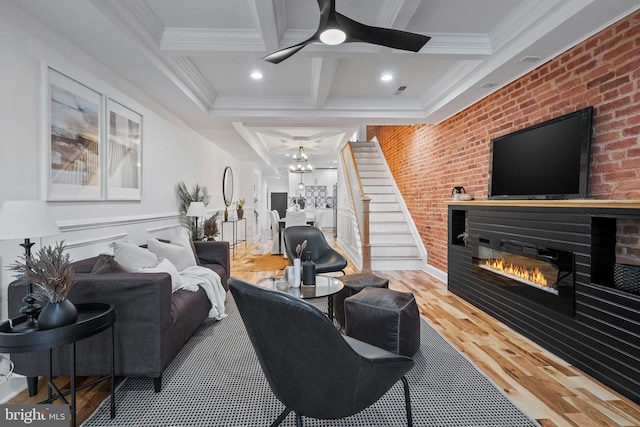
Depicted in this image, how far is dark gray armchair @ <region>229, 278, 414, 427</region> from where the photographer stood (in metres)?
1.23

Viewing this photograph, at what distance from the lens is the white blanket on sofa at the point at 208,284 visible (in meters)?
2.89

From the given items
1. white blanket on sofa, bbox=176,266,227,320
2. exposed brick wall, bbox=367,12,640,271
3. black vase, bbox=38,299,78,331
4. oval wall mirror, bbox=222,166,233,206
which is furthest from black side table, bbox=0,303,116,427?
oval wall mirror, bbox=222,166,233,206

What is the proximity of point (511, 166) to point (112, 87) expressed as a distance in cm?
395

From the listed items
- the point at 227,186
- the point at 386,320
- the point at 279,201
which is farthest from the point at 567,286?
the point at 279,201

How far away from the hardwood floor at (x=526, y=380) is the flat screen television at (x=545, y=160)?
1291 mm

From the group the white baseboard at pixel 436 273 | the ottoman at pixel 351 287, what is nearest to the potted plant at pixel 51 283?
the ottoman at pixel 351 287

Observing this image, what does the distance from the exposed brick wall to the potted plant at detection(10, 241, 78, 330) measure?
134 inches

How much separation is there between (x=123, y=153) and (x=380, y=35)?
2.65 m

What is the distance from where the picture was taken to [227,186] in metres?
7.55

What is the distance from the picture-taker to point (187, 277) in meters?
2.97

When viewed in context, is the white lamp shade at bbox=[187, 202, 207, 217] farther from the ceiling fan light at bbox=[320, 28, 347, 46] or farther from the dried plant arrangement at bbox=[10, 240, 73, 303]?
the ceiling fan light at bbox=[320, 28, 347, 46]

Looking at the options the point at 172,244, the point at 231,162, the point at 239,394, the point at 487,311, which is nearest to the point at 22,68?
the point at 172,244

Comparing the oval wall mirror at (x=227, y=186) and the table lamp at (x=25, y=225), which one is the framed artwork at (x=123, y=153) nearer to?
the table lamp at (x=25, y=225)

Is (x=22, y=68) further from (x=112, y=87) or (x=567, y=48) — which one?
(x=567, y=48)
